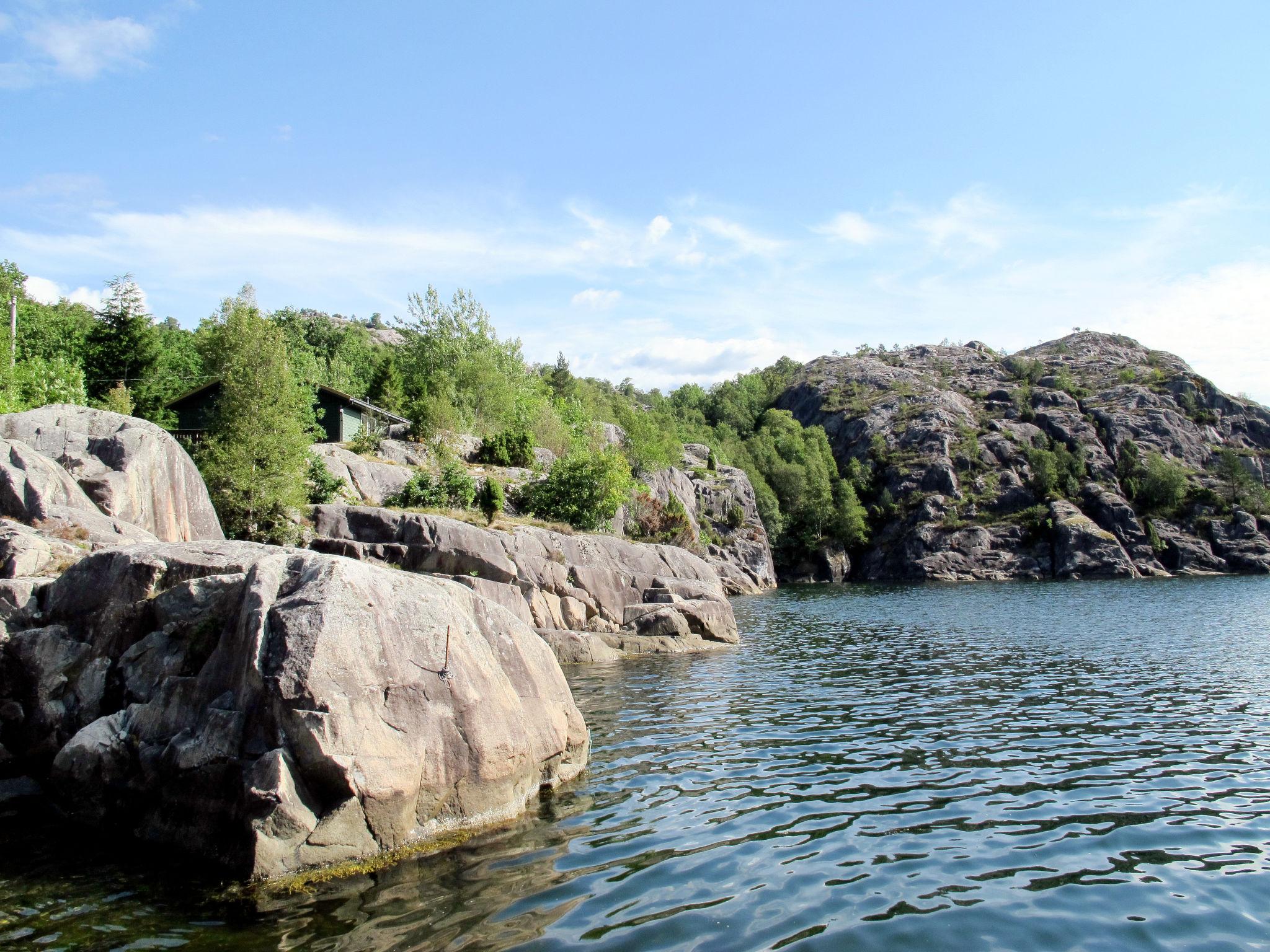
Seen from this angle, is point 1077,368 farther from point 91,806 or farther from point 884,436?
point 91,806

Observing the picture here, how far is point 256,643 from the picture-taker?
1034 centimetres

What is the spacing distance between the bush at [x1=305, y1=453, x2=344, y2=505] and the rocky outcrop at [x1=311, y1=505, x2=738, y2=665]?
3.23m

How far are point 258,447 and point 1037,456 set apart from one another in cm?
11474

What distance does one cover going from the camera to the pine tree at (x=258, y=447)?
32.0 meters

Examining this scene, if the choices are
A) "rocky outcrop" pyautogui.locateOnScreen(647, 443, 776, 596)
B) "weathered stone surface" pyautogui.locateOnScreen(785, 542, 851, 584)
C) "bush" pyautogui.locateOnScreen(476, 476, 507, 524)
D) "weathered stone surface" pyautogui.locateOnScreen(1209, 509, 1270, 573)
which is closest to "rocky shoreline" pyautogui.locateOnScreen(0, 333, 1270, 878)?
"bush" pyautogui.locateOnScreen(476, 476, 507, 524)

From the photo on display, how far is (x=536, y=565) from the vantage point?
1312 inches

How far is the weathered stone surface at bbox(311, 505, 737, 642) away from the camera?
30.4 metres

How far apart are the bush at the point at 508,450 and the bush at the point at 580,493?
20.4ft

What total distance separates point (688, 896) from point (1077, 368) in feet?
558

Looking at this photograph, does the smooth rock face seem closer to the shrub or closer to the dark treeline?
the dark treeline

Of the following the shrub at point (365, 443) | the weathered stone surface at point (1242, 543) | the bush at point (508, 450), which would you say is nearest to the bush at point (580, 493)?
the bush at point (508, 450)

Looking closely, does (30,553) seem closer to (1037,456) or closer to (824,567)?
(824,567)

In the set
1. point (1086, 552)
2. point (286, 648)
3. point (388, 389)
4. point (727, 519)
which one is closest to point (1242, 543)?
point (1086, 552)

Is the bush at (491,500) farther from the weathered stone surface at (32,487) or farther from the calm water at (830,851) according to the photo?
the weathered stone surface at (32,487)
